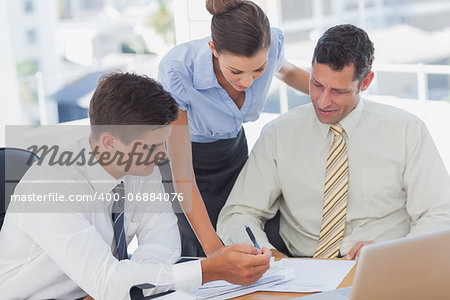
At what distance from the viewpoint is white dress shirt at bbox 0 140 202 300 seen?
1.47 m

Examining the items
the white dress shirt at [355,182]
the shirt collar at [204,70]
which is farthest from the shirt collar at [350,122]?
the shirt collar at [204,70]

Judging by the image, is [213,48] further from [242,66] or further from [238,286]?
[238,286]

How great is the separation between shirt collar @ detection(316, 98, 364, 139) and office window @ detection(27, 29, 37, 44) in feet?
30.4

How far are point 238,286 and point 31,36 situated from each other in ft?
32.7

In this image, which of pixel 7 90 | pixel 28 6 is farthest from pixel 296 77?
pixel 28 6

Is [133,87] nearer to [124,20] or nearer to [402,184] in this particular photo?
[402,184]

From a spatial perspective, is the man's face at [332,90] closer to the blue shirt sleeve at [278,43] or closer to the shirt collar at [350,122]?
the shirt collar at [350,122]

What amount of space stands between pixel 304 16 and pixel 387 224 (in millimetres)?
14559

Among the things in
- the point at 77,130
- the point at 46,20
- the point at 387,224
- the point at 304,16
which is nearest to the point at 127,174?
the point at 387,224

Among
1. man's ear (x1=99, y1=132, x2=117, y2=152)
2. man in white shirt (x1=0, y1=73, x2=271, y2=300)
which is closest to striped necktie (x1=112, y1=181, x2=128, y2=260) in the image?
man in white shirt (x1=0, y1=73, x2=271, y2=300)

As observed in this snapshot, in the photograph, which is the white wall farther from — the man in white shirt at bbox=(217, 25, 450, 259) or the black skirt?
the man in white shirt at bbox=(217, 25, 450, 259)

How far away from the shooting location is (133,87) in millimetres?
1564

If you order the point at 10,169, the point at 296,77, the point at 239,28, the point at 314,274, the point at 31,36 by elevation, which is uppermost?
the point at 239,28

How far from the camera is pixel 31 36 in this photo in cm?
1073
